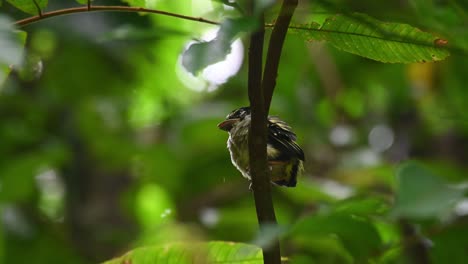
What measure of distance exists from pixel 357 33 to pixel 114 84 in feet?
11.4

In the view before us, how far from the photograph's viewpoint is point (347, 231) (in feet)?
5.15

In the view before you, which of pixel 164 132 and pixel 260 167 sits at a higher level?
pixel 260 167

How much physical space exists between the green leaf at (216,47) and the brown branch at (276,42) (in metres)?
0.12

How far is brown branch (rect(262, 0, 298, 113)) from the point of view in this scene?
1.28 m

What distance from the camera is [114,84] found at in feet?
15.7

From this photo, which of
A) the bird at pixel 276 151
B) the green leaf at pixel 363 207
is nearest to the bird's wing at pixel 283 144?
the bird at pixel 276 151

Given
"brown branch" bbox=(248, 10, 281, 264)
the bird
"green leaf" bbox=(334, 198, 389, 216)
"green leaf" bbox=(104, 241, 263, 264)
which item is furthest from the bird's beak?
"brown branch" bbox=(248, 10, 281, 264)

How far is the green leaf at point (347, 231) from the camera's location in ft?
4.17

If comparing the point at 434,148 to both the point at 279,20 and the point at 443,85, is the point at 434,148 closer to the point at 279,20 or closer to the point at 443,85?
the point at 443,85

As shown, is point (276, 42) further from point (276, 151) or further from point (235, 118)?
point (235, 118)

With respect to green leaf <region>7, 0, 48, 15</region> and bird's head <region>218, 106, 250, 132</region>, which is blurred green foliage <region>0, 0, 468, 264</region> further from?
green leaf <region>7, 0, 48, 15</region>

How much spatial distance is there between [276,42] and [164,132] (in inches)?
132

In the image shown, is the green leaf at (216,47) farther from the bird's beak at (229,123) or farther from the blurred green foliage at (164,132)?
the blurred green foliage at (164,132)

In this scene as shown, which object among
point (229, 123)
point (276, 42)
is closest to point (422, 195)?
point (276, 42)
